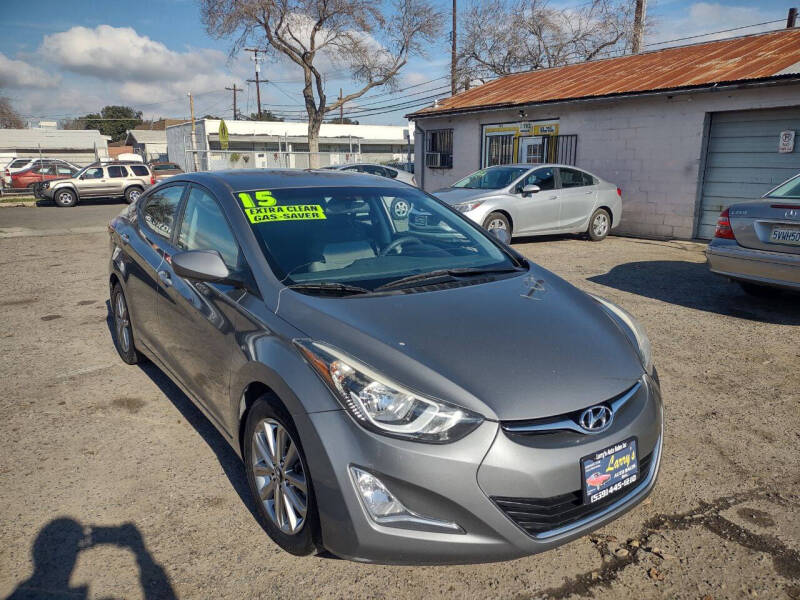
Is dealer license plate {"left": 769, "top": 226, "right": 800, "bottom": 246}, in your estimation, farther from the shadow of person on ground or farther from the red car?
the red car

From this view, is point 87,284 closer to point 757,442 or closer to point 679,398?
point 679,398

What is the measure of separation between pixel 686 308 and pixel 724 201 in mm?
6477

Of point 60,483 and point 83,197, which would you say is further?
point 83,197

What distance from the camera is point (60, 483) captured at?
9.98 feet

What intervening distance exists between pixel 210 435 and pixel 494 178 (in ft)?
28.0

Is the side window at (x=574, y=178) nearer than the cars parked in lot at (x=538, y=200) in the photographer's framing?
No

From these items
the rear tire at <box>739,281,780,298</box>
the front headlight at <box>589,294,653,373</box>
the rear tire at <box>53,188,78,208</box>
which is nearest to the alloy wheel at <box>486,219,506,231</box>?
the rear tire at <box>739,281,780,298</box>

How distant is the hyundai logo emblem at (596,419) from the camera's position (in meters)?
2.16

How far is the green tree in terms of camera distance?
260 feet

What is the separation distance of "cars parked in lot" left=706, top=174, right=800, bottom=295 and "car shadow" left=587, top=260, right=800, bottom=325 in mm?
462

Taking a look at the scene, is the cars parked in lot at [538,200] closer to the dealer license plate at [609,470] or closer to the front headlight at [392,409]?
the dealer license plate at [609,470]

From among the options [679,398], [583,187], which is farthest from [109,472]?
[583,187]

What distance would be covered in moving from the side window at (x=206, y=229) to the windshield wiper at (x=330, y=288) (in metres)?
0.40

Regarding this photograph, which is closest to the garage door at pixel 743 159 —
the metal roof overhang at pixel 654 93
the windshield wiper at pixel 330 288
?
the metal roof overhang at pixel 654 93
